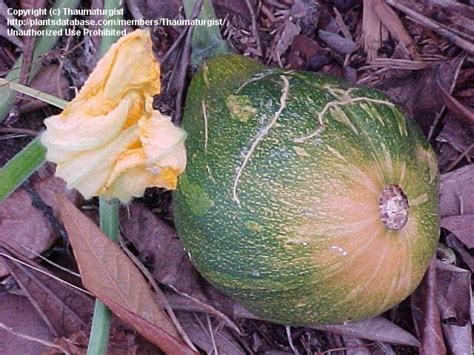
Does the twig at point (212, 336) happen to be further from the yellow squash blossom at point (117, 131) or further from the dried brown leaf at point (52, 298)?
the yellow squash blossom at point (117, 131)

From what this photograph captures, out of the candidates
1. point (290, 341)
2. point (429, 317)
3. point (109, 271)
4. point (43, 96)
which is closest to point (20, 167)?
point (43, 96)

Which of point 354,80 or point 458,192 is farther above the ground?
point 354,80

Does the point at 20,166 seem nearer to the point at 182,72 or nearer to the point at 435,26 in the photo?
the point at 182,72

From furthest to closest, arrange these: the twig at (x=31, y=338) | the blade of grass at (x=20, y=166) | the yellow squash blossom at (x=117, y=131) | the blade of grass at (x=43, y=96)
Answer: the twig at (x=31, y=338), the blade of grass at (x=20, y=166), the blade of grass at (x=43, y=96), the yellow squash blossom at (x=117, y=131)

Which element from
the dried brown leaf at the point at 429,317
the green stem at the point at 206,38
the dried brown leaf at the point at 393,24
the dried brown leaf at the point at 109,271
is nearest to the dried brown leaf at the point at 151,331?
the dried brown leaf at the point at 109,271

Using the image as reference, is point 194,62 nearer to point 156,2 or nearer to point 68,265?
point 156,2

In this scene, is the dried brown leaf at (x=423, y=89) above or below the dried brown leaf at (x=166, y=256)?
above
